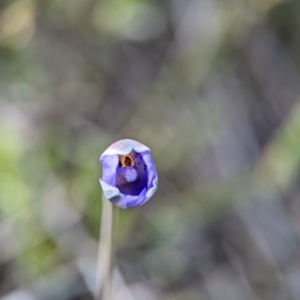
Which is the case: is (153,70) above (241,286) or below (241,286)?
above

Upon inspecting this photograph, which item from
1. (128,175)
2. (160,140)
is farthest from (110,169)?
(160,140)

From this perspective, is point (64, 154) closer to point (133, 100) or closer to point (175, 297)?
point (133, 100)

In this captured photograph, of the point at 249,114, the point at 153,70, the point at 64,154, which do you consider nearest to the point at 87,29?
the point at 153,70

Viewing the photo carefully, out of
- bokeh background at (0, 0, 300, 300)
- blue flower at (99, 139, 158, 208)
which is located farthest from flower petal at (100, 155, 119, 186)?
bokeh background at (0, 0, 300, 300)

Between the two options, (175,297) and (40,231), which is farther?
(175,297)

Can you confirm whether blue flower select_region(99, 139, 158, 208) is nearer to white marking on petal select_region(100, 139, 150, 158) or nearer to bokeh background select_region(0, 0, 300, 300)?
white marking on petal select_region(100, 139, 150, 158)

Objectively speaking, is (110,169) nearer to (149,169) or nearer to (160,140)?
(149,169)
